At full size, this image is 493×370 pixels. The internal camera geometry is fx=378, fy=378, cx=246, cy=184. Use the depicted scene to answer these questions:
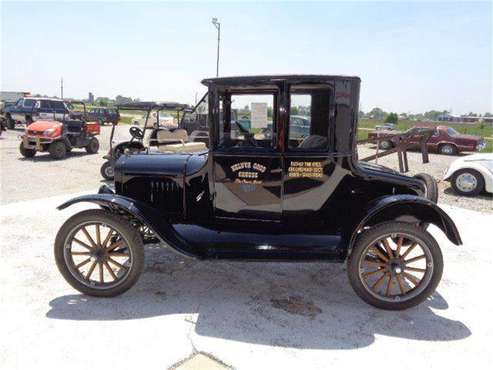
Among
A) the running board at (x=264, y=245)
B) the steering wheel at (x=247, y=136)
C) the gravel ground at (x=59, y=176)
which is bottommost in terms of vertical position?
the gravel ground at (x=59, y=176)

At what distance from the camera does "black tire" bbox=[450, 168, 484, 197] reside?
8148 millimetres

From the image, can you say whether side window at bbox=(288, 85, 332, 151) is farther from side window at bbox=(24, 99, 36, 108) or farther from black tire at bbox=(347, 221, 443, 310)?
side window at bbox=(24, 99, 36, 108)

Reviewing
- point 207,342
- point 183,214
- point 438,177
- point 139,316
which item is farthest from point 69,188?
point 438,177

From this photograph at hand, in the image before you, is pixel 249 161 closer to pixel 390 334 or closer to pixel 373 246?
pixel 373 246

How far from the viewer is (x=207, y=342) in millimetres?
2838

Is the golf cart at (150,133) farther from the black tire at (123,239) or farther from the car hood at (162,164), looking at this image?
the black tire at (123,239)

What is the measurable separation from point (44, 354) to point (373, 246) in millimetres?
2731

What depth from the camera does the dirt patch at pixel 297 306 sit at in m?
3.31

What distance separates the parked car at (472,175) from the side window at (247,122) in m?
6.58

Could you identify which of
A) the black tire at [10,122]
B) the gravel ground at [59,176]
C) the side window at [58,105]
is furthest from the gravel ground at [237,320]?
the black tire at [10,122]

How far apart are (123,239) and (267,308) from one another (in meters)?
1.44

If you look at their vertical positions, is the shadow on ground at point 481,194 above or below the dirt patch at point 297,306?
above

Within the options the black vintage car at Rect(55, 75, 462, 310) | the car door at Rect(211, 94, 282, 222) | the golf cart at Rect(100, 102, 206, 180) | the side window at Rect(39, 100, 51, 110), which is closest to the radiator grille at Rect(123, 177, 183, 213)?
the black vintage car at Rect(55, 75, 462, 310)

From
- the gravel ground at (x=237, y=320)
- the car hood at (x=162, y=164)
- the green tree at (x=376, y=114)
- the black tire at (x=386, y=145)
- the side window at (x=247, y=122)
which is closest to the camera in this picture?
the gravel ground at (x=237, y=320)
